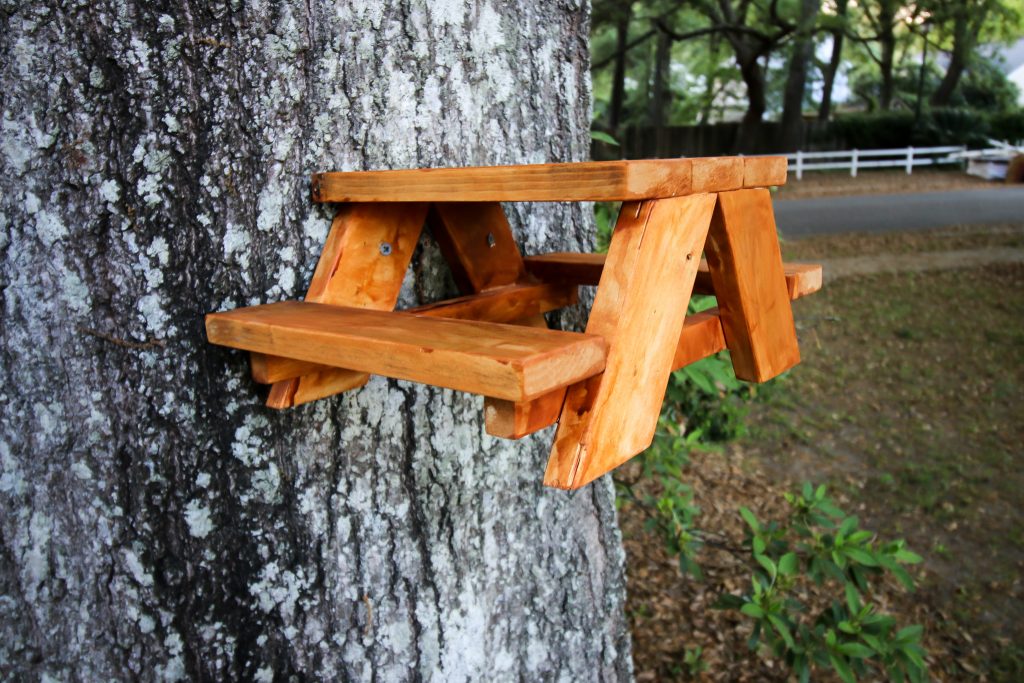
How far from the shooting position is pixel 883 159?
1970 cm

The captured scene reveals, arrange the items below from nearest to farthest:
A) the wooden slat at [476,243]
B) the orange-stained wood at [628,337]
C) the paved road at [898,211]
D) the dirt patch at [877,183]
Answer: the orange-stained wood at [628,337], the wooden slat at [476,243], the paved road at [898,211], the dirt patch at [877,183]

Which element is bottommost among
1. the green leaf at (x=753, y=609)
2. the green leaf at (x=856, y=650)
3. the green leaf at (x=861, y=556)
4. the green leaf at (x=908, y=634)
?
the green leaf at (x=856, y=650)

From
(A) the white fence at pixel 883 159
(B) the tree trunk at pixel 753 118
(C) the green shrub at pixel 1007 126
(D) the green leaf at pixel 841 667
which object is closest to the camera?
(D) the green leaf at pixel 841 667

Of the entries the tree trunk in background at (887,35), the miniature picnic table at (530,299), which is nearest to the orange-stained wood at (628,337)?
the miniature picnic table at (530,299)

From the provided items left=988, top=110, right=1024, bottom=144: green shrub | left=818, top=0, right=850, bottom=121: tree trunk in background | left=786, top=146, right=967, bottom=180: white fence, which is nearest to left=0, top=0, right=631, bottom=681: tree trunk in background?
left=786, top=146, right=967, bottom=180: white fence

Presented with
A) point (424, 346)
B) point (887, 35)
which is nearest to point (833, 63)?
point (887, 35)

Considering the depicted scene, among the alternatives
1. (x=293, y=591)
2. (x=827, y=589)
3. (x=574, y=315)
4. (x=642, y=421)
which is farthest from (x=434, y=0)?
(x=827, y=589)

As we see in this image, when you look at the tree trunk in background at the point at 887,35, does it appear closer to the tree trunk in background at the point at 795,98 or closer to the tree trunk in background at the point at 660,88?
the tree trunk in background at the point at 795,98

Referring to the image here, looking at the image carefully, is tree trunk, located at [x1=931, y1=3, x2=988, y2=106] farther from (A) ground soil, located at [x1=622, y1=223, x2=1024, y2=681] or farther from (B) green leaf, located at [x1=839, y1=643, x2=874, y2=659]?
(B) green leaf, located at [x1=839, y1=643, x2=874, y2=659]

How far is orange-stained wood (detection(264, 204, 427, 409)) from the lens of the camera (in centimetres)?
121

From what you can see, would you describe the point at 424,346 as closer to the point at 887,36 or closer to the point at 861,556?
the point at 861,556

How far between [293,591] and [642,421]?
2.09 ft

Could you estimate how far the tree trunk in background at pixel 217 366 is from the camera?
A: 1167 mm

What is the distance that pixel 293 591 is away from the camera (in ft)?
4.33
